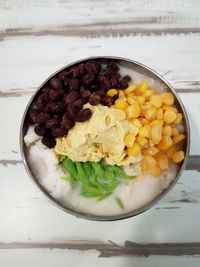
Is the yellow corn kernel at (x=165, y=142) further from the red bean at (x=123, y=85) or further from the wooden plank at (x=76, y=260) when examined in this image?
the wooden plank at (x=76, y=260)

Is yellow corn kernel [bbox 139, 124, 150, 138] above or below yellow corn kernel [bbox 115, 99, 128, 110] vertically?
below

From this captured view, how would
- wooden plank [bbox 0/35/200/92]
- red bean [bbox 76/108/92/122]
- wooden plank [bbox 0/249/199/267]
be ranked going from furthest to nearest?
1. wooden plank [bbox 0/35/200/92]
2. wooden plank [bbox 0/249/199/267]
3. red bean [bbox 76/108/92/122]

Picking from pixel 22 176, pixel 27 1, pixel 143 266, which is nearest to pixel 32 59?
pixel 27 1

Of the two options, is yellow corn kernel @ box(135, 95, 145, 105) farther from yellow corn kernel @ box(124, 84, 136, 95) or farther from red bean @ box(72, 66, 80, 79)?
red bean @ box(72, 66, 80, 79)

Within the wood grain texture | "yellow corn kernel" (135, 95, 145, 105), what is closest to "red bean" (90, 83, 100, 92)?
"yellow corn kernel" (135, 95, 145, 105)

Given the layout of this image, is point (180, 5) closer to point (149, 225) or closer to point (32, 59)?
point (32, 59)

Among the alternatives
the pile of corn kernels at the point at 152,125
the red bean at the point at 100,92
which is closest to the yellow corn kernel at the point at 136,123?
the pile of corn kernels at the point at 152,125

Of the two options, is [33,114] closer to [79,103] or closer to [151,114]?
[79,103]
